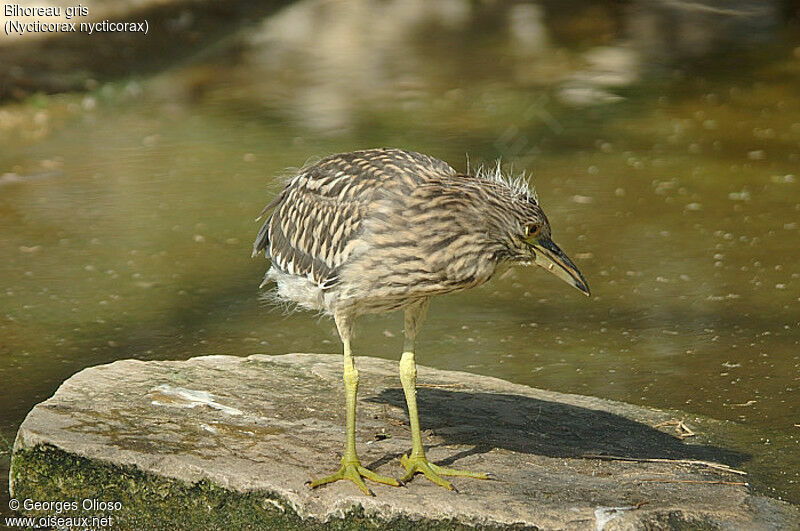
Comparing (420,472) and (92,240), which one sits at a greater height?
(420,472)

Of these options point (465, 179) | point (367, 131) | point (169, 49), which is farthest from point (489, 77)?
point (465, 179)

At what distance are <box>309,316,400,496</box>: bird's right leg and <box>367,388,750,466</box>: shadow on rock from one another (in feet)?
1.45

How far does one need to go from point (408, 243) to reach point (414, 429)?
775 mm

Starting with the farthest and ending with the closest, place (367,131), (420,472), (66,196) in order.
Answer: (367,131)
(66,196)
(420,472)

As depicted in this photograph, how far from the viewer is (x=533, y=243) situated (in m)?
4.52

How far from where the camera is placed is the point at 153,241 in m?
8.05

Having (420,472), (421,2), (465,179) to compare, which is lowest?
(421,2)

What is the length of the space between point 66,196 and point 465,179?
197 inches

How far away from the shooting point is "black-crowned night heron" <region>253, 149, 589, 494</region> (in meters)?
4.45

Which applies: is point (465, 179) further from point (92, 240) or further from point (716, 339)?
point (92, 240)

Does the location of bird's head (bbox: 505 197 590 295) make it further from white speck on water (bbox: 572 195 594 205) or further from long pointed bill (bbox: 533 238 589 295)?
white speck on water (bbox: 572 195 594 205)

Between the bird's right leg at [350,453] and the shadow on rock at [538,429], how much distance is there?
44cm

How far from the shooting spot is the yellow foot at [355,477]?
14.8ft

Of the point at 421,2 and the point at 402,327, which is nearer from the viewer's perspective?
the point at 402,327
